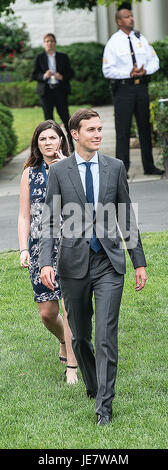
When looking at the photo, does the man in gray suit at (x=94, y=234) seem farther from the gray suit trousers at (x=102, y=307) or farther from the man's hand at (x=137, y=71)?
the man's hand at (x=137, y=71)

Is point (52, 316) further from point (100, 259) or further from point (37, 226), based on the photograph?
point (100, 259)

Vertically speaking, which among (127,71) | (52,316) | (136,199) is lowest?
(136,199)

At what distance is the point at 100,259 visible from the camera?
4879 millimetres

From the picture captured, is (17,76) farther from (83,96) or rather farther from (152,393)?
(152,393)

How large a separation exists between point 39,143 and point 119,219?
97cm

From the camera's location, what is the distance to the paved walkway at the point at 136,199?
9.81 meters

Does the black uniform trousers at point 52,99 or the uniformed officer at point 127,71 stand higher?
the uniformed officer at point 127,71

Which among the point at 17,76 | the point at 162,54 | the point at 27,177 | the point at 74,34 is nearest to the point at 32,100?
the point at 17,76

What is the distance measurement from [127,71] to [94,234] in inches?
293

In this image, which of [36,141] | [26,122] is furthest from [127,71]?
[26,122]

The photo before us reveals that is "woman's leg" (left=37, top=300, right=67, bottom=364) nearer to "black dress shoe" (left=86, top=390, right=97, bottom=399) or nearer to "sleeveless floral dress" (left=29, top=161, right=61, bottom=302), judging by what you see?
"sleeveless floral dress" (left=29, top=161, right=61, bottom=302)

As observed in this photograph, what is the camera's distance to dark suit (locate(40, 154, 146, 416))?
4.83 meters

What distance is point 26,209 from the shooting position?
5.71m

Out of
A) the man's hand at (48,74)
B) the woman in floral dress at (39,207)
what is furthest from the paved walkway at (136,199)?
the woman in floral dress at (39,207)
